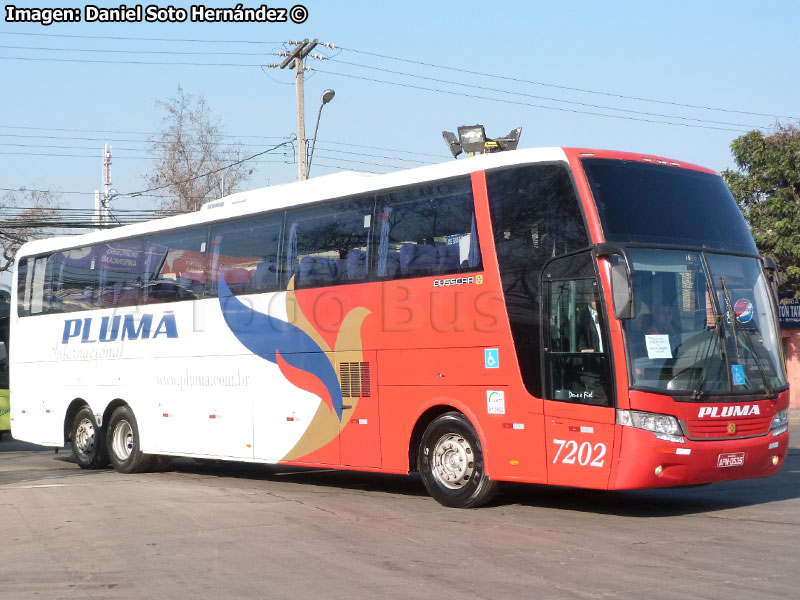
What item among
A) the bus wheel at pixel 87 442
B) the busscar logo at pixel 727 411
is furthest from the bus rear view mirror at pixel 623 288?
the bus wheel at pixel 87 442

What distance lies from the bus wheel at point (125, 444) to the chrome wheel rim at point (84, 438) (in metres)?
0.52

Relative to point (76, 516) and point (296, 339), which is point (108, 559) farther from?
point (296, 339)

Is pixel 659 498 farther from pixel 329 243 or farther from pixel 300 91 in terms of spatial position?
pixel 300 91

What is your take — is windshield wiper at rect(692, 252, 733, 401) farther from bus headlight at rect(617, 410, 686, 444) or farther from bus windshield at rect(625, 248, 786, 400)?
bus headlight at rect(617, 410, 686, 444)

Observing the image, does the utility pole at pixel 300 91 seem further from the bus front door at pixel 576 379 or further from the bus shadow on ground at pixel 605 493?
the bus front door at pixel 576 379

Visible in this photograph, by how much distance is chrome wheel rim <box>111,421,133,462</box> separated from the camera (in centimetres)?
1783

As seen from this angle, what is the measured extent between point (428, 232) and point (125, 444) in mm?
8363

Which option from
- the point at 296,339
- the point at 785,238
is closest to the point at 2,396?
the point at 296,339

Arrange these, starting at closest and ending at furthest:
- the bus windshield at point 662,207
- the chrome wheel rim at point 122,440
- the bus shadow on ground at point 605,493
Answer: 1. the bus windshield at point 662,207
2. the bus shadow on ground at point 605,493
3. the chrome wheel rim at point 122,440

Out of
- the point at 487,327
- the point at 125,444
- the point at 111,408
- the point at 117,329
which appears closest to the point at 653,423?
the point at 487,327

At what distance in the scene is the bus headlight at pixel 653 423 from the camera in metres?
10.0

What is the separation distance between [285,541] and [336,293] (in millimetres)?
4417

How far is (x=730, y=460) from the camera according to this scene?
1039 centimetres

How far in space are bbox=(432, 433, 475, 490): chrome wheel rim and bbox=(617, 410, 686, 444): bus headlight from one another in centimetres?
215
